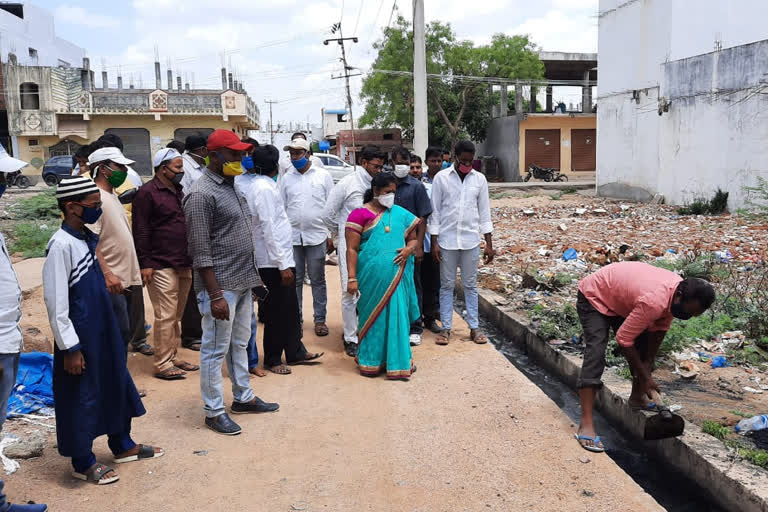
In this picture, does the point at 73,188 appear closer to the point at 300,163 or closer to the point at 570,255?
the point at 300,163

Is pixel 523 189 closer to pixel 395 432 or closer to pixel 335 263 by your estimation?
pixel 335 263

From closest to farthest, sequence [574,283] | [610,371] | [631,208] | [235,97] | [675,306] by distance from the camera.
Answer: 1. [675,306]
2. [610,371]
3. [574,283]
4. [631,208]
5. [235,97]

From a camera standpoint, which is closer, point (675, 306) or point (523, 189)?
point (675, 306)

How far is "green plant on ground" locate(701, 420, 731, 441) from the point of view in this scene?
3.89 metres

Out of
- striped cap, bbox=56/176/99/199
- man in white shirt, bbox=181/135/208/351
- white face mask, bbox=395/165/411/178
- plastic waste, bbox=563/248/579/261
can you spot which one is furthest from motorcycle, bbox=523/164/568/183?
striped cap, bbox=56/176/99/199

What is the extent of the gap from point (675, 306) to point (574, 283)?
16.3ft

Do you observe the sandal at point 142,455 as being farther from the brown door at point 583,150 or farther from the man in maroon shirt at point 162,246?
the brown door at point 583,150

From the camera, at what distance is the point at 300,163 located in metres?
6.02

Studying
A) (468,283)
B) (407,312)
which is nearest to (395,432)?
(407,312)

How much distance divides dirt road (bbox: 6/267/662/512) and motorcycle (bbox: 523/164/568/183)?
94.2 feet

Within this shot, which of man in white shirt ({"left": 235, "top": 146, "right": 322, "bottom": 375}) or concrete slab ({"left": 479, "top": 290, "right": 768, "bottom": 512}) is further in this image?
man in white shirt ({"left": 235, "top": 146, "right": 322, "bottom": 375})

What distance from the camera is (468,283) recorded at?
20.7ft

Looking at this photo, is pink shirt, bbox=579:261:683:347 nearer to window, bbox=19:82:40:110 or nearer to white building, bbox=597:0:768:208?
white building, bbox=597:0:768:208

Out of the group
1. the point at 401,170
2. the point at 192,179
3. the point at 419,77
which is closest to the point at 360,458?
the point at 401,170
